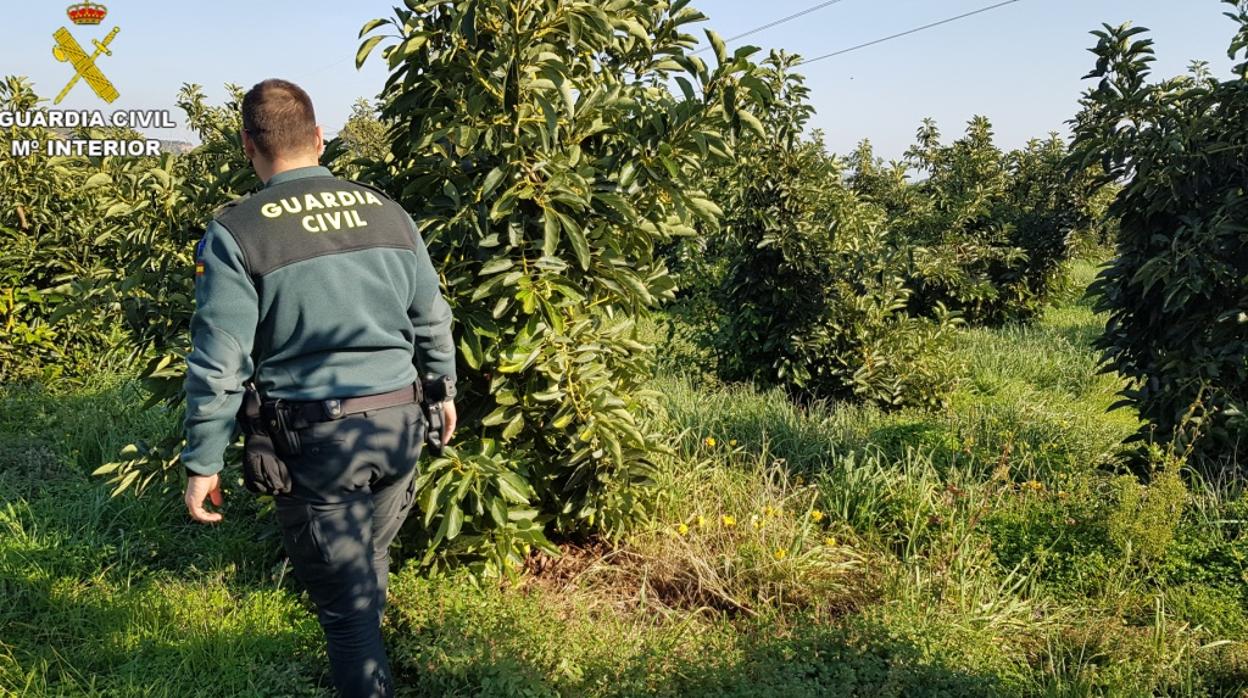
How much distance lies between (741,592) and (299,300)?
215cm

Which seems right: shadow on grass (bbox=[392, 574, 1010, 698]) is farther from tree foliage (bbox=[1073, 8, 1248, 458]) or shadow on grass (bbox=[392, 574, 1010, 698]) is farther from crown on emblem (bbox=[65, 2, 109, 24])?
crown on emblem (bbox=[65, 2, 109, 24])

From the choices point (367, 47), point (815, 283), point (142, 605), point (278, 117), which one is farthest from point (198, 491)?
point (815, 283)

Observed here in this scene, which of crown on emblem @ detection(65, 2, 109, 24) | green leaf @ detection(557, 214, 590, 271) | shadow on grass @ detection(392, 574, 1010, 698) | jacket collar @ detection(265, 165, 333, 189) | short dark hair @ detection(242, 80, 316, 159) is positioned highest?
crown on emblem @ detection(65, 2, 109, 24)

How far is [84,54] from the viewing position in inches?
342

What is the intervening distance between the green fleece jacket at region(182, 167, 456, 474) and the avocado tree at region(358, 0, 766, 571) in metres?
0.48

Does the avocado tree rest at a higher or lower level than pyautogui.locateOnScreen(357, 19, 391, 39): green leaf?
lower

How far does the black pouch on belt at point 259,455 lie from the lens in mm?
2363

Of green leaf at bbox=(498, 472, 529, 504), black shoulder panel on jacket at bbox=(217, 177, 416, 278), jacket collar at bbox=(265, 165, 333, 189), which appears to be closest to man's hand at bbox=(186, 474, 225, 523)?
black shoulder panel on jacket at bbox=(217, 177, 416, 278)

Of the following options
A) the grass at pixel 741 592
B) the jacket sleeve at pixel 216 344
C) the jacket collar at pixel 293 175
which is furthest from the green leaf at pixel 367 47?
the grass at pixel 741 592

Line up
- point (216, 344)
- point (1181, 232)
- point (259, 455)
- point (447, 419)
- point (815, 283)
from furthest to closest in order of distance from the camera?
point (815, 283) < point (1181, 232) < point (447, 419) < point (259, 455) < point (216, 344)

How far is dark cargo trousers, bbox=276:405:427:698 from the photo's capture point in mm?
2428

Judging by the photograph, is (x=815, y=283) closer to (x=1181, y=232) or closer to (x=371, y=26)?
(x=1181, y=232)

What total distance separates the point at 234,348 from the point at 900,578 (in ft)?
8.72

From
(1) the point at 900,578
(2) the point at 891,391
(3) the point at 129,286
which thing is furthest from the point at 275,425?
(2) the point at 891,391
